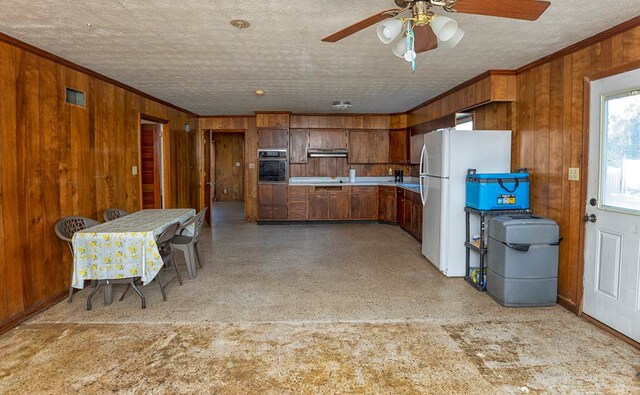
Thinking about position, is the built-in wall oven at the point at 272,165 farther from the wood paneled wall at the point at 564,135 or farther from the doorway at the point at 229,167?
the doorway at the point at 229,167

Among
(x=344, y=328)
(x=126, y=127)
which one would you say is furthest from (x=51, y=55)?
(x=344, y=328)

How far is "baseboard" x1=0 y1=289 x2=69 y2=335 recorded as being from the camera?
3.04 m

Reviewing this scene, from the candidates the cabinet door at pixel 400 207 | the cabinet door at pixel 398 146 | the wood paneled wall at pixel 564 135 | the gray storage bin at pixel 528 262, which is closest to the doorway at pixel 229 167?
the cabinet door at pixel 398 146

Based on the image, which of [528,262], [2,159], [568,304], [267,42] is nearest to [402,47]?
[267,42]

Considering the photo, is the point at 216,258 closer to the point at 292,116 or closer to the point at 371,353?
the point at 371,353

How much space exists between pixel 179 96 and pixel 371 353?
491 cm

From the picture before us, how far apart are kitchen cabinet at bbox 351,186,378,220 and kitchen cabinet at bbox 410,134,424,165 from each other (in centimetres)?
103

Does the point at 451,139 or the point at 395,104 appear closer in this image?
the point at 451,139

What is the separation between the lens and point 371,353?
264 centimetres

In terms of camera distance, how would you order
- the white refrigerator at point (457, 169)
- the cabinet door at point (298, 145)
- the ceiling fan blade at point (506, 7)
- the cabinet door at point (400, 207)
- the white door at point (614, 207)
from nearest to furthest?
the ceiling fan blade at point (506, 7), the white door at point (614, 207), the white refrigerator at point (457, 169), the cabinet door at point (400, 207), the cabinet door at point (298, 145)

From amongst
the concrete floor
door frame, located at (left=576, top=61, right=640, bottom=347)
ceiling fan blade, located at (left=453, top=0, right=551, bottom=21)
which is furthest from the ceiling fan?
the concrete floor

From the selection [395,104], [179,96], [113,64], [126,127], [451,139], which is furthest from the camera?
[395,104]

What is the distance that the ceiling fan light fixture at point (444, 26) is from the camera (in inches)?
81.7

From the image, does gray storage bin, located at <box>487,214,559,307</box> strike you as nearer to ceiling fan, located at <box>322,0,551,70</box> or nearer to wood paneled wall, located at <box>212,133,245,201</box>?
ceiling fan, located at <box>322,0,551,70</box>
